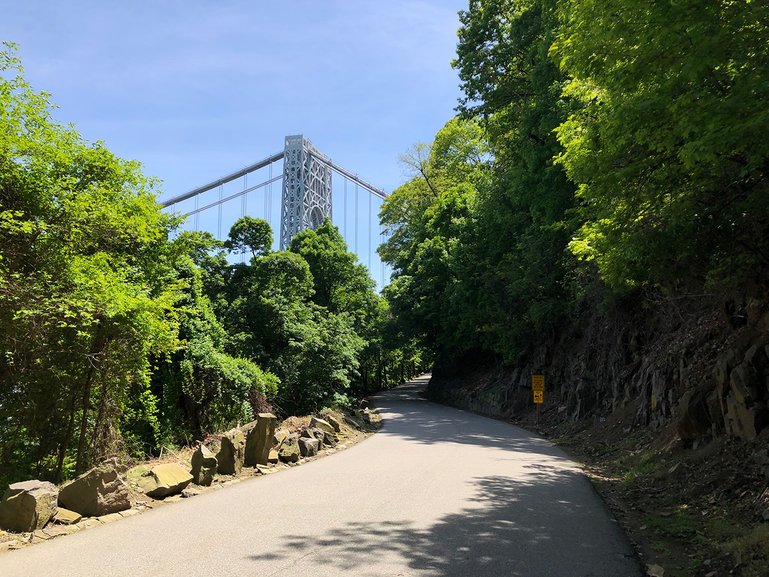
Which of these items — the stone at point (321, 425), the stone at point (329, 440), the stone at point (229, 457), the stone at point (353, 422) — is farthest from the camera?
the stone at point (353, 422)

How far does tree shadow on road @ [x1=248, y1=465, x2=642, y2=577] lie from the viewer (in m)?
4.84

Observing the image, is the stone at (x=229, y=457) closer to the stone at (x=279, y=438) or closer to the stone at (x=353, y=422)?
the stone at (x=279, y=438)

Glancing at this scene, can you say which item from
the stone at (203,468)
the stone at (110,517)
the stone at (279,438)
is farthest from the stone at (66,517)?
the stone at (279,438)

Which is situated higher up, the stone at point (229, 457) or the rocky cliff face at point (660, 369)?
the rocky cliff face at point (660, 369)

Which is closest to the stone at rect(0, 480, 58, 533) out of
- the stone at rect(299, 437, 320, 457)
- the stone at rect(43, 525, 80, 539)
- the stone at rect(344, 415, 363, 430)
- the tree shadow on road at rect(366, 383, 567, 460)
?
the stone at rect(43, 525, 80, 539)

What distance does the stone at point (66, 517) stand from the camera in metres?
6.39

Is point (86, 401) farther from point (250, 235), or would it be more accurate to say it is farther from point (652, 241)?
point (250, 235)

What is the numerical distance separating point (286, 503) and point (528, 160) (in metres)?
15.3

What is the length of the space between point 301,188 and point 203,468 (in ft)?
214

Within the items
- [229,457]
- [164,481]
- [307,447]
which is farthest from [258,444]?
[164,481]

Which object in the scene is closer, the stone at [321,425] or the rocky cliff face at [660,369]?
the rocky cliff face at [660,369]

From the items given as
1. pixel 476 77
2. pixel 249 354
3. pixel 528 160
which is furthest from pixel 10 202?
pixel 476 77

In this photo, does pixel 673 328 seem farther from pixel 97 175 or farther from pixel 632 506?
pixel 97 175

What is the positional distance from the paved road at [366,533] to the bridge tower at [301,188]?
61620 mm
